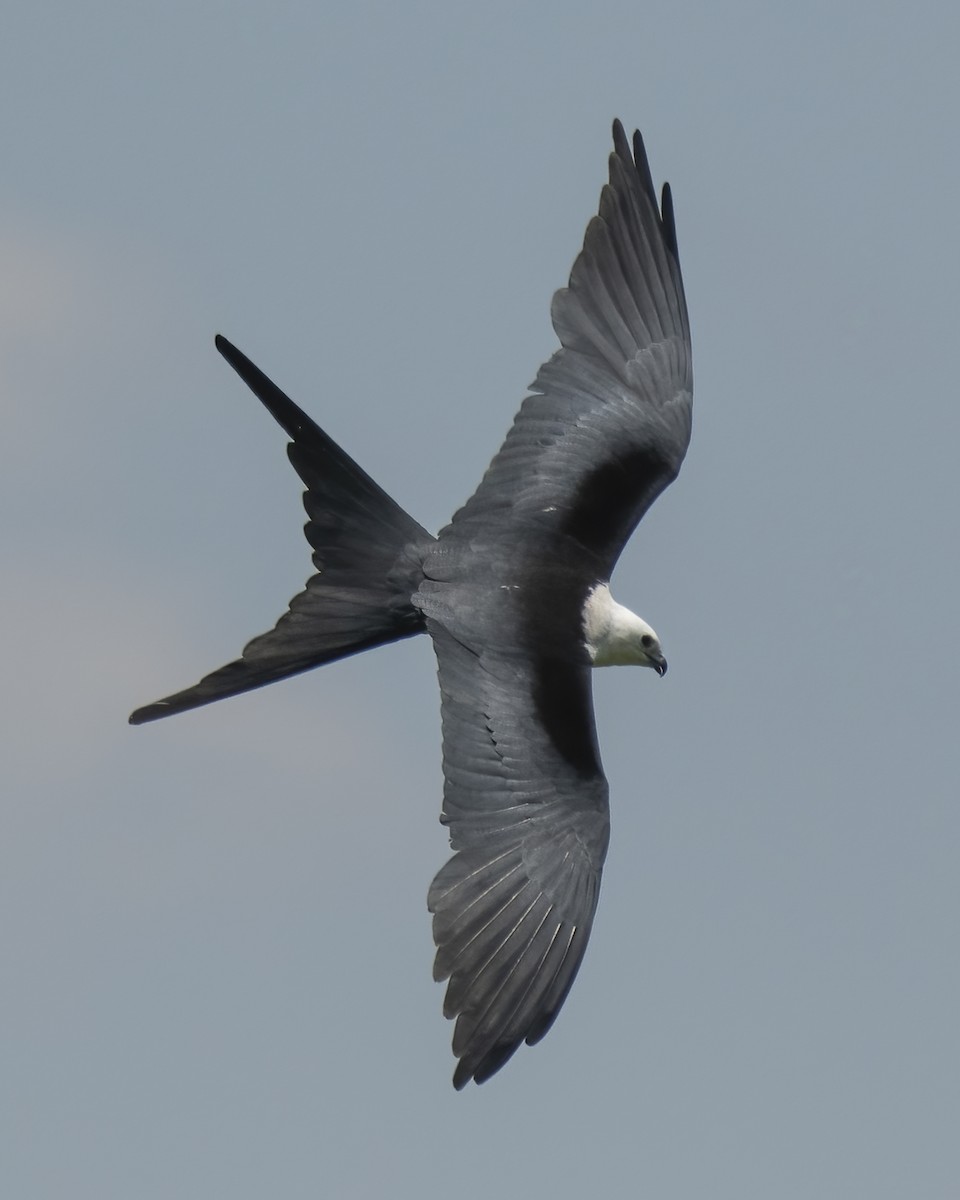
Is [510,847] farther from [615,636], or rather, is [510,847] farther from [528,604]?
[615,636]

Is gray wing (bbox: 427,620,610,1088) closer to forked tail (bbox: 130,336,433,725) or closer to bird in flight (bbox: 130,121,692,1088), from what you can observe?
bird in flight (bbox: 130,121,692,1088)

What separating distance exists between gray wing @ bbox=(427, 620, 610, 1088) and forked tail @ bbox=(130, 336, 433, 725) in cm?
35

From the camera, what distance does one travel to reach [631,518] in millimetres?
15406

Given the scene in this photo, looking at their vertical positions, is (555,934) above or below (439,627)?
below

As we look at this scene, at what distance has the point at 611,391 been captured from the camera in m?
15.6

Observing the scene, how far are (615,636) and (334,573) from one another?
1.82 m

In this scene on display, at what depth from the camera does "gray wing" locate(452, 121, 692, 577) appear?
1503 cm

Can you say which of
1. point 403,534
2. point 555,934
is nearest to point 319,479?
point 403,534

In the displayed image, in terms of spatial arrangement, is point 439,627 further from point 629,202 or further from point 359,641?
point 629,202

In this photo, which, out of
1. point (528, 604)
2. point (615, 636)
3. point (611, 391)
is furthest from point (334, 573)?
point (611, 391)

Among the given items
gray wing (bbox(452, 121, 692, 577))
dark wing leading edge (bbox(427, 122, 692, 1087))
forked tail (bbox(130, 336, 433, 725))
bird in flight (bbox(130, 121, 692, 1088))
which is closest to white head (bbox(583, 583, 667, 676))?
bird in flight (bbox(130, 121, 692, 1088))

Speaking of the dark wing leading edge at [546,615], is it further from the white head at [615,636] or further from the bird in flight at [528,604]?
the white head at [615,636]

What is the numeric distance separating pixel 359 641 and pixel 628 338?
2726mm

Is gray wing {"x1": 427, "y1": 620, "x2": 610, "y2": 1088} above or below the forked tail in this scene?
below
